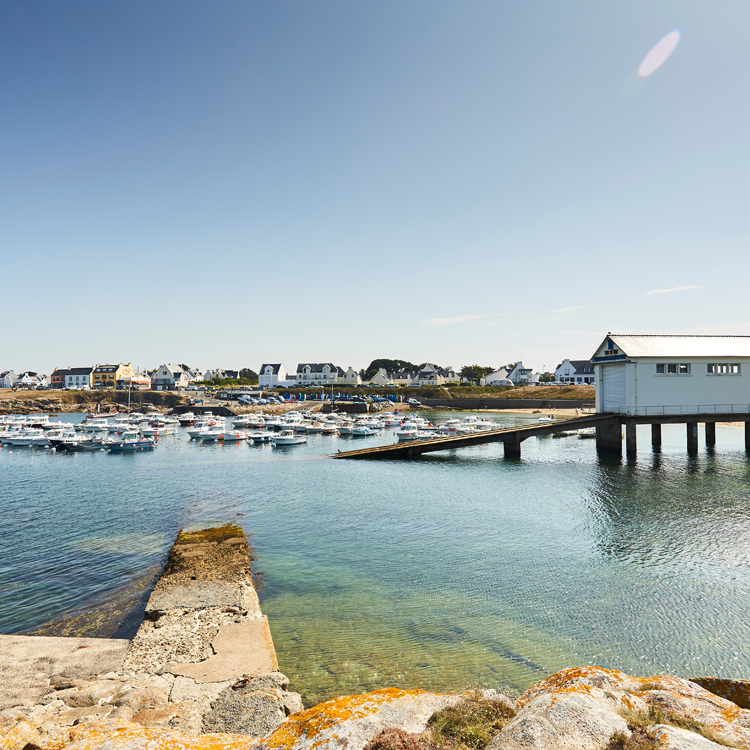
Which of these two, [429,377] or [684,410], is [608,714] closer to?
[684,410]

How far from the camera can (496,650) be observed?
45.8ft

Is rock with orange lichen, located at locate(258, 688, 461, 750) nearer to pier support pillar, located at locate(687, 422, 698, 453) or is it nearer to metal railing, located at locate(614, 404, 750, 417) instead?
metal railing, located at locate(614, 404, 750, 417)

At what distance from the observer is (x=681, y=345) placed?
1825 inches

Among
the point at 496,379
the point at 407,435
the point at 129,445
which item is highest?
the point at 496,379

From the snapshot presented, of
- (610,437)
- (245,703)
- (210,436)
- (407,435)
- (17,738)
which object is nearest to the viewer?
(17,738)

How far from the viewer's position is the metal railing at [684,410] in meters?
44.5

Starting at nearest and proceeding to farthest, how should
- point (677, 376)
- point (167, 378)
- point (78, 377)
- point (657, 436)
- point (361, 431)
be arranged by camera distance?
1. point (677, 376)
2. point (657, 436)
3. point (361, 431)
4. point (78, 377)
5. point (167, 378)

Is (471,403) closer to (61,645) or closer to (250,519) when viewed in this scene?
(250,519)

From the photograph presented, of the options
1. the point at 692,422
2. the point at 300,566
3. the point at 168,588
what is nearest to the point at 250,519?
the point at 300,566

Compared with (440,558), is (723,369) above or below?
above

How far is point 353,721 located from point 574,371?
172442 millimetres

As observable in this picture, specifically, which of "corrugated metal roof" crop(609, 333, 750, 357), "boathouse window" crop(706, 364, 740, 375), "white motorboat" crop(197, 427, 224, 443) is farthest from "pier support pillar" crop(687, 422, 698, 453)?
"white motorboat" crop(197, 427, 224, 443)

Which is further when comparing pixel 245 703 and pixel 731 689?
pixel 245 703

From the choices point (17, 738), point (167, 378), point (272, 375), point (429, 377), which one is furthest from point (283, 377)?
point (17, 738)
